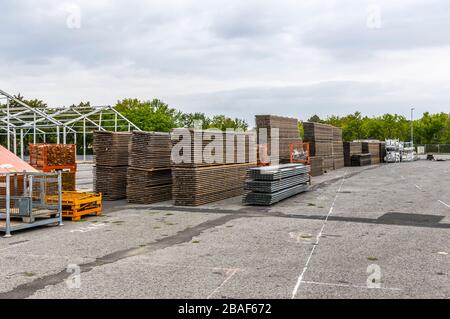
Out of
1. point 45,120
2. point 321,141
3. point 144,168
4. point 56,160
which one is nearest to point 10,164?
point 56,160

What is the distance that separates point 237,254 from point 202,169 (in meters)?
7.82

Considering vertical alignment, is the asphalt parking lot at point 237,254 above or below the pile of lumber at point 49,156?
below

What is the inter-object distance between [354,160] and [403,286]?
126ft

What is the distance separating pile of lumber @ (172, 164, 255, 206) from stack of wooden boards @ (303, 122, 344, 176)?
14539mm

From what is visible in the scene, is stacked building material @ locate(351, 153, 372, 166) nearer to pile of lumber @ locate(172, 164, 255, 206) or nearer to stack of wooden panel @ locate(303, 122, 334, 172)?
stack of wooden panel @ locate(303, 122, 334, 172)

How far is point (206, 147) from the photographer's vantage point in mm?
17031

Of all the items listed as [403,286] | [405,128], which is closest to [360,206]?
[403,286]

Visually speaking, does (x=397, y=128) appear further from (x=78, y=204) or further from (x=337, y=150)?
(x=78, y=204)

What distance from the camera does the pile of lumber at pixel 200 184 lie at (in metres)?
16.3

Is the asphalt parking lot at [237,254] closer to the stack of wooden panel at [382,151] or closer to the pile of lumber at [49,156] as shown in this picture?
the pile of lumber at [49,156]

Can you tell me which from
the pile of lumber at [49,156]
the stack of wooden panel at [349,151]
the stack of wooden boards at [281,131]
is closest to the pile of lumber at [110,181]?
the pile of lumber at [49,156]

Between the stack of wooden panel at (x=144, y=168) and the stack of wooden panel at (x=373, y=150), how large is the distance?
36201 millimetres

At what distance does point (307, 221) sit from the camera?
12.9 meters

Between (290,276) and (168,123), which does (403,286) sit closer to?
(290,276)
